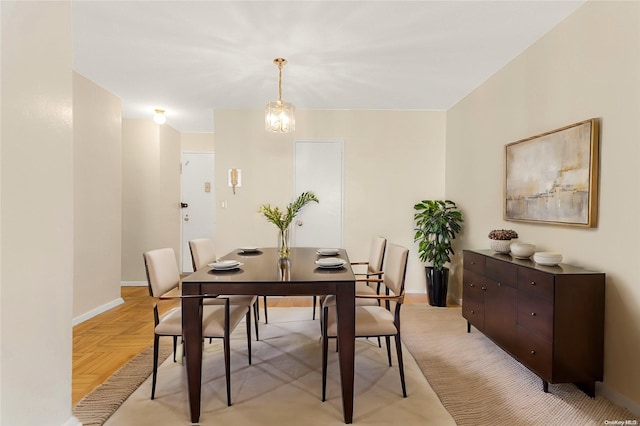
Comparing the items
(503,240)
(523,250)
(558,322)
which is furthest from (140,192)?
(558,322)

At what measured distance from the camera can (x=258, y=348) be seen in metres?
2.81

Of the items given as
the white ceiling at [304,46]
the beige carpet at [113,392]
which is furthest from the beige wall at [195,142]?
the beige carpet at [113,392]

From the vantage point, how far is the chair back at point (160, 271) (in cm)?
213

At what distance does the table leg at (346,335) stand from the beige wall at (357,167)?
8.97 ft

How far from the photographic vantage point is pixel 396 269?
2.40 m

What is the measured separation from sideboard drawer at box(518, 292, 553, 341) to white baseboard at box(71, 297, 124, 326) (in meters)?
4.14

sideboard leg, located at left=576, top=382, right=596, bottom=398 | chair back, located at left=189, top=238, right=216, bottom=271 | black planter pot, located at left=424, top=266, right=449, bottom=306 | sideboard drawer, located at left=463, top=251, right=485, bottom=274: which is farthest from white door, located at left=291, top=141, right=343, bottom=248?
sideboard leg, located at left=576, top=382, right=596, bottom=398

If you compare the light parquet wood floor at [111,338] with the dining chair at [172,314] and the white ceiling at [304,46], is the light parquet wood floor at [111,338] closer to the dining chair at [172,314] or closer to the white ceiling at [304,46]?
the dining chair at [172,314]

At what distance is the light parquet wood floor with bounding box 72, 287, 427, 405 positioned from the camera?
7.75 feet

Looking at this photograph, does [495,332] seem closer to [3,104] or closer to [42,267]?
[42,267]

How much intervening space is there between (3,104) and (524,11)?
3.08 meters

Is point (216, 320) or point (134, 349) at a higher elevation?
point (216, 320)

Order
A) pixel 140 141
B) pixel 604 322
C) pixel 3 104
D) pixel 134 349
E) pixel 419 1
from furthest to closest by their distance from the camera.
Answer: pixel 140 141 → pixel 134 349 → pixel 419 1 → pixel 604 322 → pixel 3 104

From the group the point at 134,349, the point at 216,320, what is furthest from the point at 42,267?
the point at 134,349
